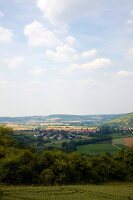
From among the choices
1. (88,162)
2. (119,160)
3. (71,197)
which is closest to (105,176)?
(88,162)

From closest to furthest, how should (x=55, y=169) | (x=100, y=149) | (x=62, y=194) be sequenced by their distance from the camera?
(x=62, y=194), (x=55, y=169), (x=100, y=149)

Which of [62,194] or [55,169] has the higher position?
[55,169]

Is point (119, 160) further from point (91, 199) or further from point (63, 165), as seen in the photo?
point (91, 199)

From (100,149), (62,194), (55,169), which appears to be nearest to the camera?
(62,194)

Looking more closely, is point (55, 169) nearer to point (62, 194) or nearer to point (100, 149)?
point (62, 194)

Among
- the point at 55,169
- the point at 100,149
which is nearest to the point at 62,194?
the point at 55,169

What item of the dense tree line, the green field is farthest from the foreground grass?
the green field

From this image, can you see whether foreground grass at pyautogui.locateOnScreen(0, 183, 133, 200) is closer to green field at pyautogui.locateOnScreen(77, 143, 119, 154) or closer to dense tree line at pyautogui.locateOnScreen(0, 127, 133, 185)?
dense tree line at pyautogui.locateOnScreen(0, 127, 133, 185)

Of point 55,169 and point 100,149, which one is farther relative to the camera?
point 100,149
